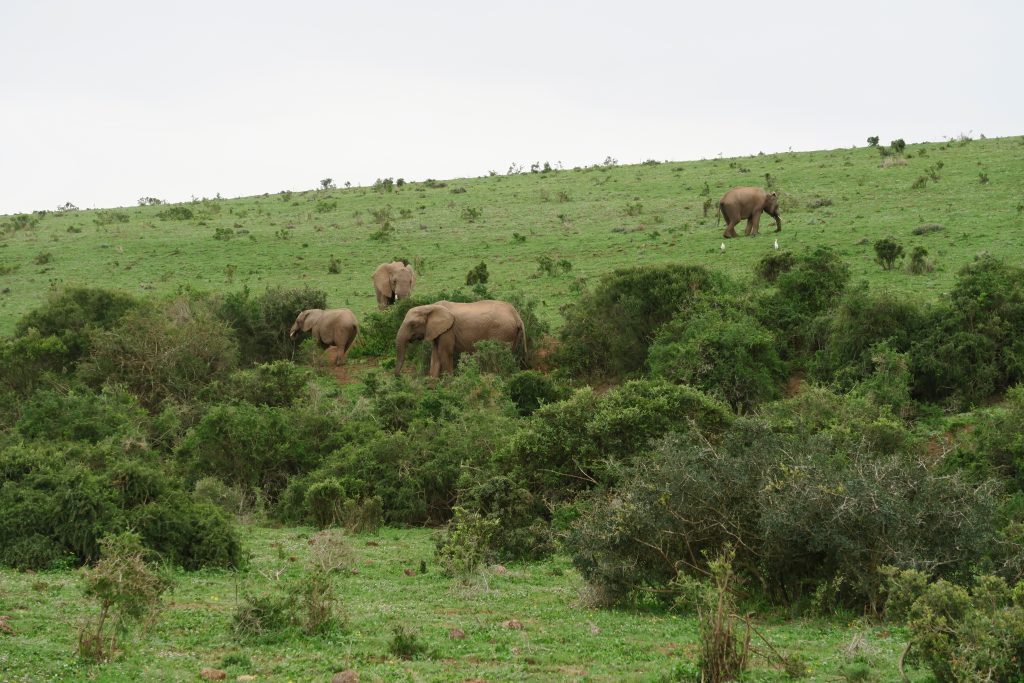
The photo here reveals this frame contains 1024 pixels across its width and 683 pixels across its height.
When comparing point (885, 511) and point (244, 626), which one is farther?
point (885, 511)

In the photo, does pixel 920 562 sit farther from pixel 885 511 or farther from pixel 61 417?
pixel 61 417

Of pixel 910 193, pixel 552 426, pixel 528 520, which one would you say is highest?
pixel 910 193

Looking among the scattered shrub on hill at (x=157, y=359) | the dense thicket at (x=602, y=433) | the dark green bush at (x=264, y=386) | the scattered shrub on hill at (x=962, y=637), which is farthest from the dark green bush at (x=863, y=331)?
the scattered shrub on hill at (x=157, y=359)

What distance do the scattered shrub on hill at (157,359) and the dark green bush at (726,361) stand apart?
10301 mm

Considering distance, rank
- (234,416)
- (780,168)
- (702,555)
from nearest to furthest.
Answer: (702,555) < (234,416) < (780,168)

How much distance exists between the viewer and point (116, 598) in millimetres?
9570

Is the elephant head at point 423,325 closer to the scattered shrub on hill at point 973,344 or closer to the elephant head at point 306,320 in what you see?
the elephant head at point 306,320

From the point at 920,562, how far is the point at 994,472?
5.31m

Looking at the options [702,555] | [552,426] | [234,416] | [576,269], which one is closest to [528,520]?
[552,426]

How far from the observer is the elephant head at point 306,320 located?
29.2 metres

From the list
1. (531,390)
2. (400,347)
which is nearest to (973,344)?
(531,390)

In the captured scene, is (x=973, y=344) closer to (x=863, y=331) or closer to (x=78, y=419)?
(x=863, y=331)

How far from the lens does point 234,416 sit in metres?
20.8

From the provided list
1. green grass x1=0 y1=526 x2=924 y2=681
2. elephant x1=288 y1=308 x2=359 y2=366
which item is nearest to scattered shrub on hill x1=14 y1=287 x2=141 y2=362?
elephant x1=288 y1=308 x2=359 y2=366
